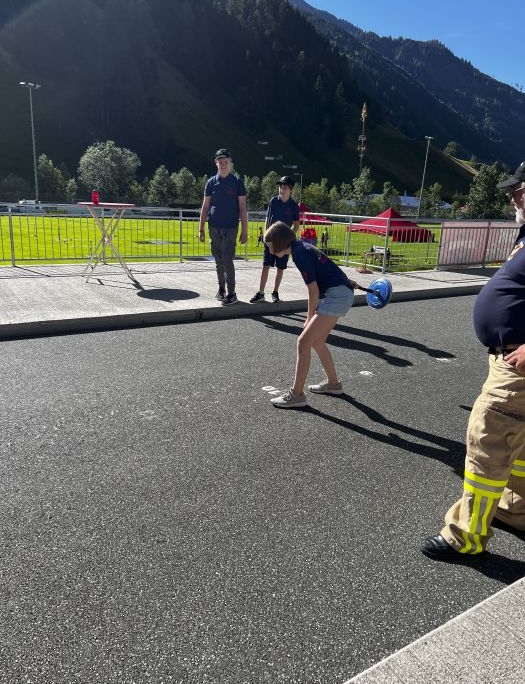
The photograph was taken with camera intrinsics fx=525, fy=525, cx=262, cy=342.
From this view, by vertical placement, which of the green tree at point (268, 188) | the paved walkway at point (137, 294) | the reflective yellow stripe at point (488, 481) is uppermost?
the green tree at point (268, 188)

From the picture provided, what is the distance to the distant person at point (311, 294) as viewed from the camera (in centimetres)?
420

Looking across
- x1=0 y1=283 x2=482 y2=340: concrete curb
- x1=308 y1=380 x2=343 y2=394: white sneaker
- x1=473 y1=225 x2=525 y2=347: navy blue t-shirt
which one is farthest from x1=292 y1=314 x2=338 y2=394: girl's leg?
x1=0 y1=283 x2=482 y2=340: concrete curb

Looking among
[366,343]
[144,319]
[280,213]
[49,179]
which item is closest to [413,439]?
[366,343]

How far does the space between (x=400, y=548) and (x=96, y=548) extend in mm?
1517

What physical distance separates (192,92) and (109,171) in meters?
107

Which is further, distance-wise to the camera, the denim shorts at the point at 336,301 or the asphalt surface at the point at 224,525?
the denim shorts at the point at 336,301

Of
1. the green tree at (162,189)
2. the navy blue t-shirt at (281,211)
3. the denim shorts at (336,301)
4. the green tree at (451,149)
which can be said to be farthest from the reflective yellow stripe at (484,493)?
the green tree at (451,149)

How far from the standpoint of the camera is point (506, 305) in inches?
97.2

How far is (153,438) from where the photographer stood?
379 centimetres

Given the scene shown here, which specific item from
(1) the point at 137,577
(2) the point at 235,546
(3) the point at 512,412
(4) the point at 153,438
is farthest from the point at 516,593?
(4) the point at 153,438

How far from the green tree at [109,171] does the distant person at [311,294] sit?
71420 mm

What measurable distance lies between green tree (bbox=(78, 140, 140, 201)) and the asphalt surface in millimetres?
71370

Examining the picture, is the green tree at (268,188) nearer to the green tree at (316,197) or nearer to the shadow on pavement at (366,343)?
the green tree at (316,197)

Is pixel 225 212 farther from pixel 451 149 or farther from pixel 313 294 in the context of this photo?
pixel 451 149
